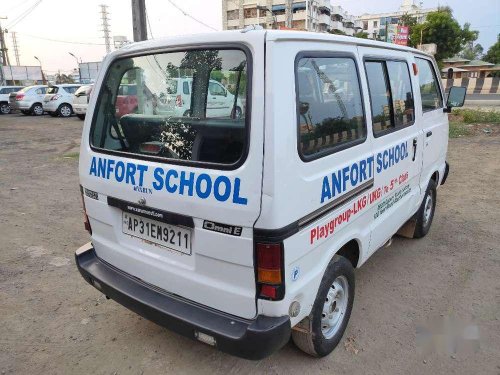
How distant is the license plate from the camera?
7.00ft

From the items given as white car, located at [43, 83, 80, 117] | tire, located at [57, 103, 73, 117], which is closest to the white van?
white car, located at [43, 83, 80, 117]

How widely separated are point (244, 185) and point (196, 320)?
787 millimetres

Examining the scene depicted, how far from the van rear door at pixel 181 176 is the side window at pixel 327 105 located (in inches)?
12.6

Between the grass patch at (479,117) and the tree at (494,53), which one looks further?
the tree at (494,53)

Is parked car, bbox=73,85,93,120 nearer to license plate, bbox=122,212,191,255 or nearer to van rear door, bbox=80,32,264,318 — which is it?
van rear door, bbox=80,32,264,318

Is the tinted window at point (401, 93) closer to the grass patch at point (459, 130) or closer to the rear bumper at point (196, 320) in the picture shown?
the rear bumper at point (196, 320)

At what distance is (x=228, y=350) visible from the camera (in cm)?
198

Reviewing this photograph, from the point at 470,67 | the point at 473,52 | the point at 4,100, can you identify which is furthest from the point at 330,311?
the point at 473,52

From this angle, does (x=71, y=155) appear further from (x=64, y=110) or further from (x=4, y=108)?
(x=4, y=108)

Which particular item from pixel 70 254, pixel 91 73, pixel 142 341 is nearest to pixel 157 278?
pixel 142 341

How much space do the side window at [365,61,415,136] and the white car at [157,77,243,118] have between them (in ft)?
3.59

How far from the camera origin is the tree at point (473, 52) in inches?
2714

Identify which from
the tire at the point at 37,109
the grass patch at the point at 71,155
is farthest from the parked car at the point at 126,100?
the tire at the point at 37,109

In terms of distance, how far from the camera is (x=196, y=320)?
2.06 m
